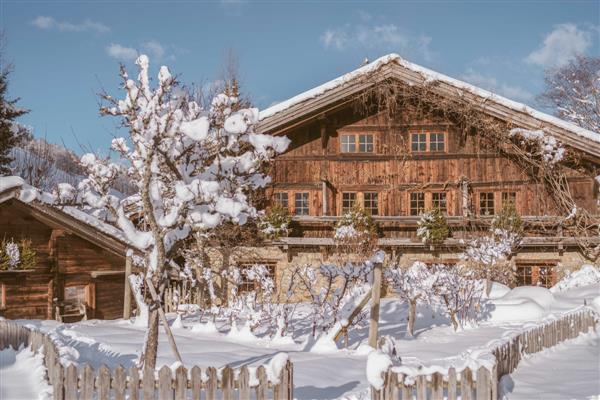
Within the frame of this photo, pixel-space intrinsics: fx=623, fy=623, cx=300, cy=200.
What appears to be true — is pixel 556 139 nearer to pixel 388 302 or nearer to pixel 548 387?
pixel 388 302

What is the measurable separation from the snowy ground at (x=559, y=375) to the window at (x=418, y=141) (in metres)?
10.2

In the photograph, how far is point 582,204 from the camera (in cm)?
2147

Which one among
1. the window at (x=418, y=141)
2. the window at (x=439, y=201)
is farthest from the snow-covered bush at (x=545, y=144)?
the window at (x=439, y=201)

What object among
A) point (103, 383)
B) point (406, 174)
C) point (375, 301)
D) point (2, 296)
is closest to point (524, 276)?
point (406, 174)

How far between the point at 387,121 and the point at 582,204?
7.30 m

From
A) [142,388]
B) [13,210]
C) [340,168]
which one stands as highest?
[340,168]

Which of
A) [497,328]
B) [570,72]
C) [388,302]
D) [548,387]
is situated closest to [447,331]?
[497,328]

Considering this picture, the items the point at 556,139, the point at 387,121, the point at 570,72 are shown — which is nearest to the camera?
the point at 556,139

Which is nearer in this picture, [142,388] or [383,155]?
[142,388]

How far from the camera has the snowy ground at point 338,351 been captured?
957 centimetres

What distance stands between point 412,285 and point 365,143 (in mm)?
8808

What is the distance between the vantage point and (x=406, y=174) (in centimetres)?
2217

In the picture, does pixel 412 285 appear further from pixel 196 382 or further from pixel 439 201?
pixel 196 382

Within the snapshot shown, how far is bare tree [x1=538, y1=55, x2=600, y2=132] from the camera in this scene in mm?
32894
